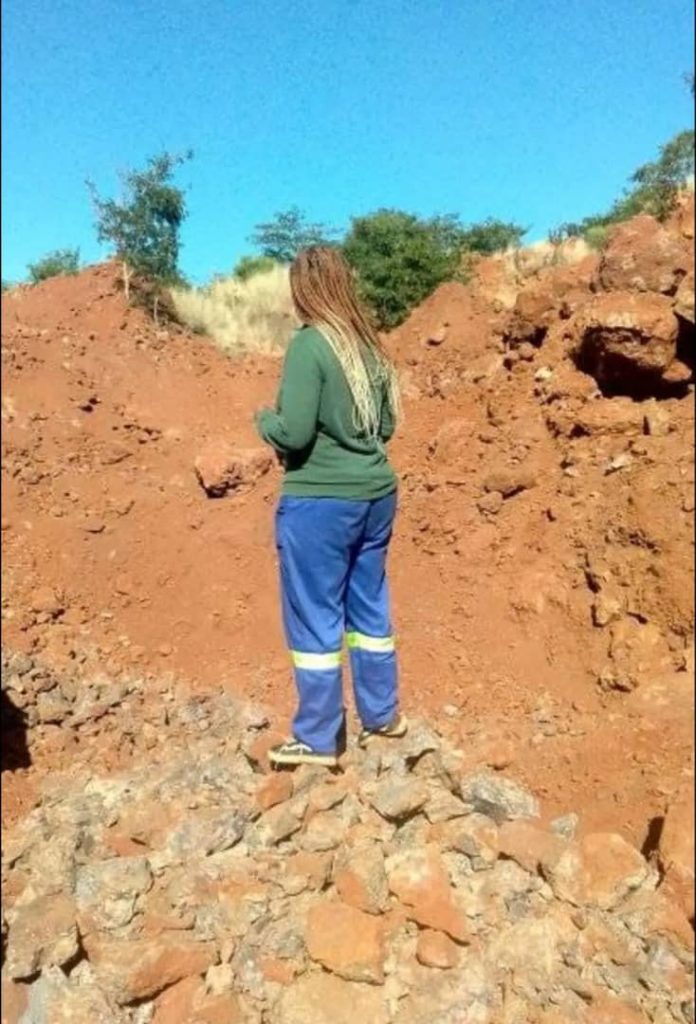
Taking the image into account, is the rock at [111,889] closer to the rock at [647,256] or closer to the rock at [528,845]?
the rock at [528,845]

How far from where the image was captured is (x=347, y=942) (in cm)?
182

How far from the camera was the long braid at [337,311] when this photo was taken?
1901mm

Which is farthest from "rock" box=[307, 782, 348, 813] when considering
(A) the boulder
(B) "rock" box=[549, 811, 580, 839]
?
(A) the boulder

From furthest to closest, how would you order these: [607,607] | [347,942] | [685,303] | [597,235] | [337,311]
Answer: [597,235] < [685,303] < [607,607] < [337,311] < [347,942]

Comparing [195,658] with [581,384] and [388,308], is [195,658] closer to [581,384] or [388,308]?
[388,308]

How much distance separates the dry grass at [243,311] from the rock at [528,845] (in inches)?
65.6

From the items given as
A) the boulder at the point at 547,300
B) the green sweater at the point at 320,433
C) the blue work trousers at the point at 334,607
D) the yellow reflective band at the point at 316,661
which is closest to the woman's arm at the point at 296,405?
the green sweater at the point at 320,433

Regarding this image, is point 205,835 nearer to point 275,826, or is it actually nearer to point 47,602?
point 275,826

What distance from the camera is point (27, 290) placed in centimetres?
259

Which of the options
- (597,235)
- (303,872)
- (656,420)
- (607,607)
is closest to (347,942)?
(303,872)

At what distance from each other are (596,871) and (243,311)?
6.94ft

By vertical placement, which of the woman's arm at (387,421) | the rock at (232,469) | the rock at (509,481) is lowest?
the rock at (509,481)

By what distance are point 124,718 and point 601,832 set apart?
1381mm

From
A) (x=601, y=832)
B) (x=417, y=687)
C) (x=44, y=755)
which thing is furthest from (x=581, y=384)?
(x=44, y=755)
